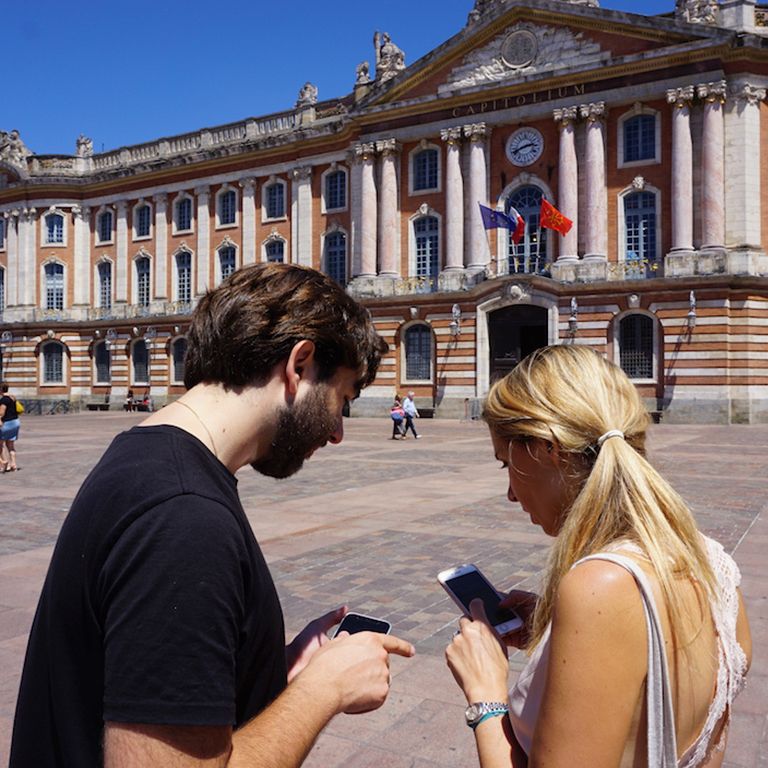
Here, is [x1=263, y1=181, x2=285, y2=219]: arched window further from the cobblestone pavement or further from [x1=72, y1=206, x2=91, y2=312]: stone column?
the cobblestone pavement

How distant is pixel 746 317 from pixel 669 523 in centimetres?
2965

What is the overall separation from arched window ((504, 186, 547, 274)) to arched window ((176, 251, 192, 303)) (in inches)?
698

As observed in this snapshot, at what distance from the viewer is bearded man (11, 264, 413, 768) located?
1.42 m

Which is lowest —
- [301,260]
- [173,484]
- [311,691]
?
[311,691]

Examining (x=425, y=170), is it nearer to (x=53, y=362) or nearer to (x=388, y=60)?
(x=388, y=60)

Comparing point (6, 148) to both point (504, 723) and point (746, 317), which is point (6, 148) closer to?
point (746, 317)

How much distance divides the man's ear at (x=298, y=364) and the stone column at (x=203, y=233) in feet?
134

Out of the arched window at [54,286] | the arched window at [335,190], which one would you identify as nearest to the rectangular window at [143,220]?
the arched window at [54,286]

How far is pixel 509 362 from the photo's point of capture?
3341cm

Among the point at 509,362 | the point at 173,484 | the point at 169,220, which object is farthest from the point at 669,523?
the point at 169,220

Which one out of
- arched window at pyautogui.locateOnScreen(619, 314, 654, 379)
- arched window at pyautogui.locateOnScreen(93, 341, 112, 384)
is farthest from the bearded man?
arched window at pyautogui.locateOnScreen(93, 341, 112, 384)

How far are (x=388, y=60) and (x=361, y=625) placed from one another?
119 feet

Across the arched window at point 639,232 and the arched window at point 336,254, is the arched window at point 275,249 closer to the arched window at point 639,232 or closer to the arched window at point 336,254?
the arched window at point 336,254

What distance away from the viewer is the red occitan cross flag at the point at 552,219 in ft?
96.8
